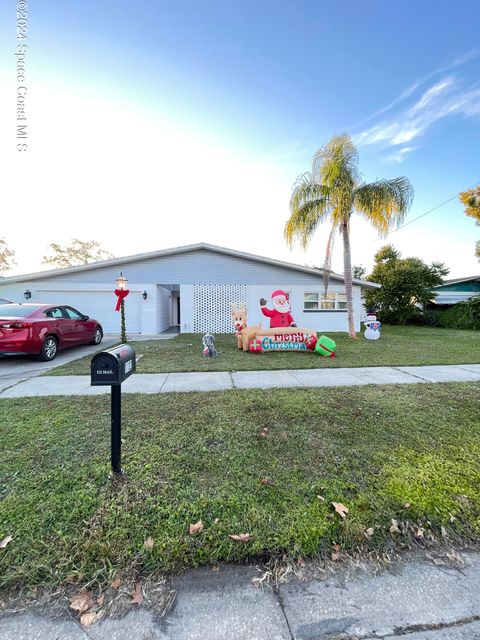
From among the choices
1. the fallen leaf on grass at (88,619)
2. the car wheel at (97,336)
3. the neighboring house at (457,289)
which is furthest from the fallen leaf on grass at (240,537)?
the neighboring house at (457,289)

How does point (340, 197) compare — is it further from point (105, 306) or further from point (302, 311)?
point (105, 306)

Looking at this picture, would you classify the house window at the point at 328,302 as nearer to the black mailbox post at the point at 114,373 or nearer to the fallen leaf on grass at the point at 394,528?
the fallen leaf on grass at the point at 394,528

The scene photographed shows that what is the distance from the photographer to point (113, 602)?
4.20 feet

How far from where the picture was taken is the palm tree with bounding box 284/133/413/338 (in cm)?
979

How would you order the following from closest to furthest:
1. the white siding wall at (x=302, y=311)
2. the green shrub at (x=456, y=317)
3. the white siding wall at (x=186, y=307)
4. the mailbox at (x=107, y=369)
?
the mailbox at (x=107, y=369)
the white siding wall at (x=186, y=307)
the white siding wall at (x=302, y=311)
the green shrub at (x=456, y=317)

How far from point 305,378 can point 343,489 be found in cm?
311

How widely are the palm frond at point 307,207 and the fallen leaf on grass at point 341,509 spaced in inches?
391

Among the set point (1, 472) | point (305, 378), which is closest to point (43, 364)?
point (1, 472)

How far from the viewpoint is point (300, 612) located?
1246 millimetres

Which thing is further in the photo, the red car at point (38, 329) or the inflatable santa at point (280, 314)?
the inflatable santa at point (280, 314)

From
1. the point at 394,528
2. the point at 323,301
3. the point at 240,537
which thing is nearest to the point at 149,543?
the point at 240,537

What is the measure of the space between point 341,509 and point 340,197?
416 inches

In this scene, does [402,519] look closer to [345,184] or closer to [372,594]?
[372,594]

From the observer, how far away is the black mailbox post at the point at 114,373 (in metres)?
1.92
